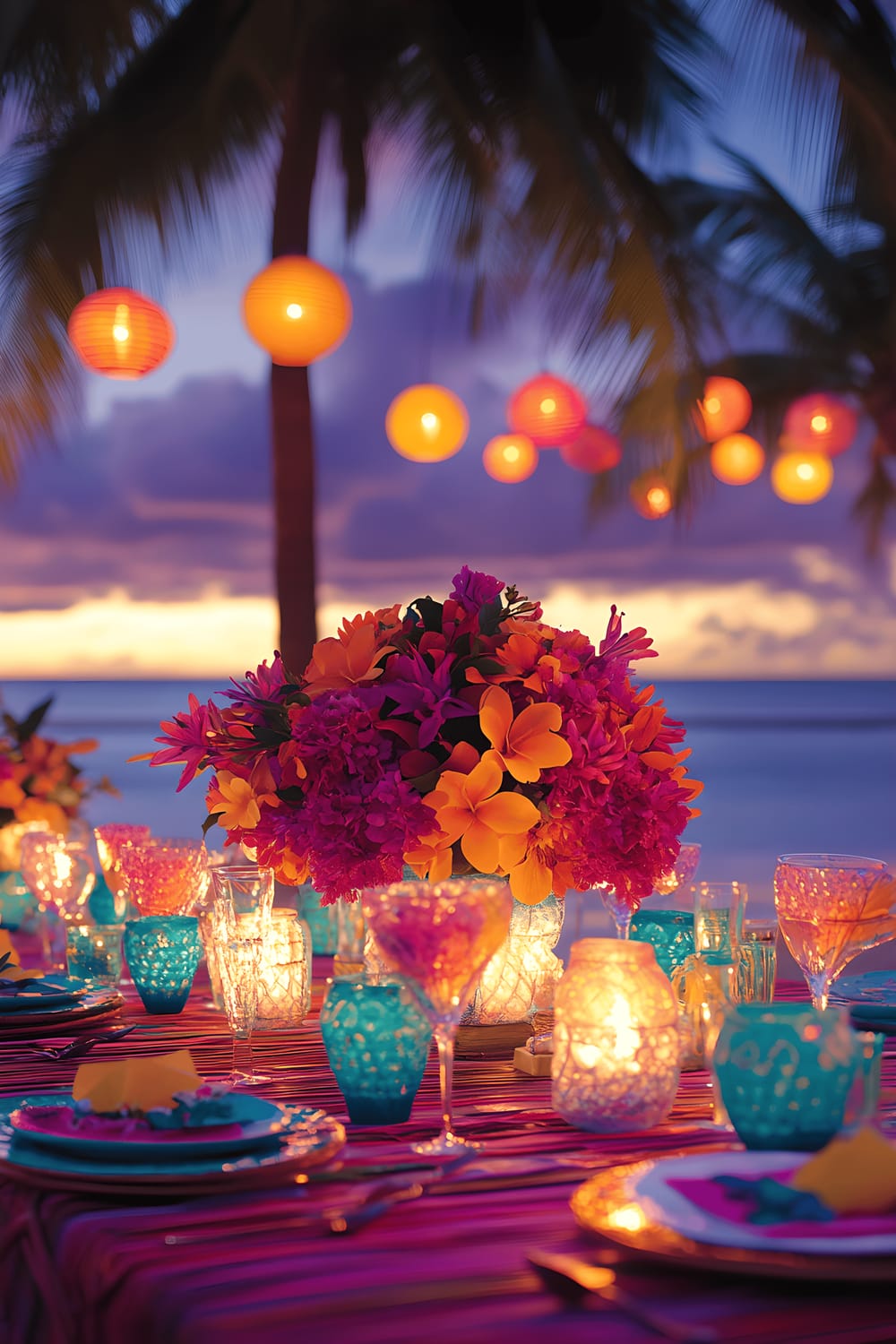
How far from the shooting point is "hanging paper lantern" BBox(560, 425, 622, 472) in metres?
6.76

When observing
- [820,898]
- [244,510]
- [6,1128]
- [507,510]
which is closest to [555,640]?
[820,898]

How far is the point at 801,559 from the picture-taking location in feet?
76.8

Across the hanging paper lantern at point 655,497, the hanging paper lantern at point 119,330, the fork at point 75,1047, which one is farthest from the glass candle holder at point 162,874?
the hanging paper lantern at point 655,497

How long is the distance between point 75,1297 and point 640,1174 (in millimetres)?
381

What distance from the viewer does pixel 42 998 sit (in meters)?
1.67

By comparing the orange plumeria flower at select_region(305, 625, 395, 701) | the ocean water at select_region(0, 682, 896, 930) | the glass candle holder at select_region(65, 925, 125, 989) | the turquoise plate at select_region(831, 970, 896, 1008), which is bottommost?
the turquoise plate at select_region(831, 970, 896, 1008)

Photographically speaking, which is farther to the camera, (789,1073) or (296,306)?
(296,306)

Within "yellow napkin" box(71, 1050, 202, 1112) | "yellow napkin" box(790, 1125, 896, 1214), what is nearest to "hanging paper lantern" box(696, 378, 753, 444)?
"yellow napkin" box(71, 1050, 202, 1112)

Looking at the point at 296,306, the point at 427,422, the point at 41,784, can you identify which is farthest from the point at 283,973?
the point at 427,422

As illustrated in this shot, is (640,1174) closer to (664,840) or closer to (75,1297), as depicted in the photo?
(75,1297)

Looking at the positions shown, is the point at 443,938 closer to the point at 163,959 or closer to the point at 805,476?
the point at 163,959

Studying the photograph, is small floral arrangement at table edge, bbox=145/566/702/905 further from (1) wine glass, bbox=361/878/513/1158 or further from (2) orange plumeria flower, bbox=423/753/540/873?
(1) wine glass, bbox=361/878/513/1158

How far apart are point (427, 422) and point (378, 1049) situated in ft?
14.0

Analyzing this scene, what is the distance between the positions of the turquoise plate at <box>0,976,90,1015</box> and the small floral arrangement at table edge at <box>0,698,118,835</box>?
3.69 ft
